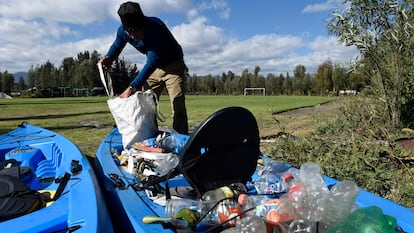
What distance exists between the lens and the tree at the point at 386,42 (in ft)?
17.7

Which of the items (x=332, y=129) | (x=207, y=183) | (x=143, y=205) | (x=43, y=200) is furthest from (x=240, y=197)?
(x=332, y=129)

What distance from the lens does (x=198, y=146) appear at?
6.44ft

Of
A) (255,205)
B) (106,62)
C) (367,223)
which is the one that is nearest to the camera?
(367,223)

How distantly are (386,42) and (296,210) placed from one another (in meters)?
4.91

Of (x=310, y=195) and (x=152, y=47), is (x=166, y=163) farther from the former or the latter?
(x=152, y=47)

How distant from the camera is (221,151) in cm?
209

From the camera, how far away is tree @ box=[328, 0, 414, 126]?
539 centimetres

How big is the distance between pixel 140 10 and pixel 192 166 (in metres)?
2.49

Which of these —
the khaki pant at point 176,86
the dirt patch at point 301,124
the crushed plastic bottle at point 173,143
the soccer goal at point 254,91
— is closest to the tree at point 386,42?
the dirt patch at point 301,124

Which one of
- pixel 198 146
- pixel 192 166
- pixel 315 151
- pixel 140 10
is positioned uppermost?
pixel 140 10

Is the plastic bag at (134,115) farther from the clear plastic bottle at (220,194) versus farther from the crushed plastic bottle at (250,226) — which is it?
the crushed plastic bottle at (250,226)

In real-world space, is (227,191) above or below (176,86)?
below

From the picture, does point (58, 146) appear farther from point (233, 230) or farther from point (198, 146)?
point (233, 230)

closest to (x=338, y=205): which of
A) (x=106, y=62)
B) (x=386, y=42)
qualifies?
(x=106, y=62)
